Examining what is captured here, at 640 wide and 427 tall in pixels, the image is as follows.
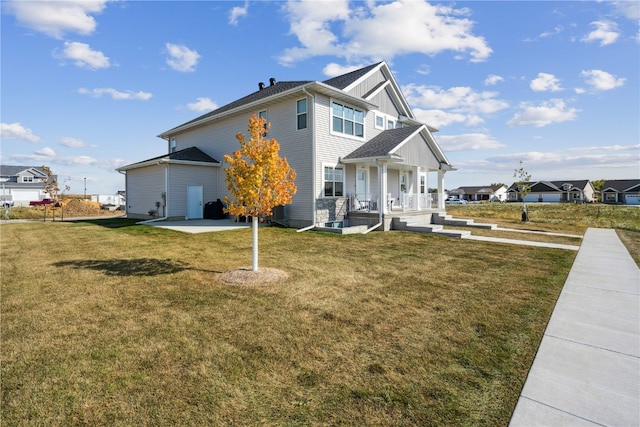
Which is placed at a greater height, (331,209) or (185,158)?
(185,158)

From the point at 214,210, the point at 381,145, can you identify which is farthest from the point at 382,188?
the point at 214,210

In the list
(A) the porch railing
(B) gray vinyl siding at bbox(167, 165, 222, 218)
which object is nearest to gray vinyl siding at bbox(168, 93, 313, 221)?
(B) gray vinyl siding at bbox(167, 165, 222, 218)

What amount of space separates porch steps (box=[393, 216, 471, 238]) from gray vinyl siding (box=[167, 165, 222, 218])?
11760mm

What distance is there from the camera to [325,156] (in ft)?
51.9

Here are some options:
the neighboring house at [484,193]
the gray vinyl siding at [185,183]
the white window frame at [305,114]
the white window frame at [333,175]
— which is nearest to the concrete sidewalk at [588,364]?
the white window frame at [333,175]

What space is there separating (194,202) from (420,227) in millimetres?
13379

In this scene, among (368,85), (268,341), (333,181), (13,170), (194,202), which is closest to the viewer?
(268,341)

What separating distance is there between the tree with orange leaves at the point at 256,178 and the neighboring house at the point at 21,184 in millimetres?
64739

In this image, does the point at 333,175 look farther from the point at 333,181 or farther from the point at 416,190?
the point at 416,190

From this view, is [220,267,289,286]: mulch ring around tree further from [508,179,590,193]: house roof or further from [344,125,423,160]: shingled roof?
[508,179,590,193]: house roof

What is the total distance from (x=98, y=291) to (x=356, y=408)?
5633 mm

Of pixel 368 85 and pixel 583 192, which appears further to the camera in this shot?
pixel 583 192

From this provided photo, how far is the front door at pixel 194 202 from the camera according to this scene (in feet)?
63.8

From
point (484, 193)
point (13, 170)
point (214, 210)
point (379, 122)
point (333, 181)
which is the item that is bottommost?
point (214, 210)
